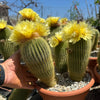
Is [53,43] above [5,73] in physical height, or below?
above

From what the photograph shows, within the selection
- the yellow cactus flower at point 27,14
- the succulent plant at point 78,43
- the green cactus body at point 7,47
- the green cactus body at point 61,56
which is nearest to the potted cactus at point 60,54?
the green cactus body at point 61,56

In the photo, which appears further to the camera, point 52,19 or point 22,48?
point 52,19

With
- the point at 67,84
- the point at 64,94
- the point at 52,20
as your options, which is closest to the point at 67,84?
the point at 67,84

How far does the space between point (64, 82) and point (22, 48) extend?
438 millimetres

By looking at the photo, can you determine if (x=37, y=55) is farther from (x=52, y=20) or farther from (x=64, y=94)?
(x=52, y=20)

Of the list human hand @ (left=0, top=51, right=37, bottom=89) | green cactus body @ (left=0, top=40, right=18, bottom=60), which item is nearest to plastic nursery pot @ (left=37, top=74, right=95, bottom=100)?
human hand @ (left=0, top=51, right=37, bottom=89)

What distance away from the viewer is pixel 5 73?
2.12 feet

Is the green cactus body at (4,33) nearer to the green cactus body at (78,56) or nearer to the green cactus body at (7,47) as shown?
the green cactus body at (7,47)

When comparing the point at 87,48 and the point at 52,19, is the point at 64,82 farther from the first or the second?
the point at 52,19

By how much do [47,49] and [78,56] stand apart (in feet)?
0.73

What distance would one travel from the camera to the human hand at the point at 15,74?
666 mm

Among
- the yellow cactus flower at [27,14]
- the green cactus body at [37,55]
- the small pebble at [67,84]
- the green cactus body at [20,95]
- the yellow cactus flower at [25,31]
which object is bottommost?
the green cactus body at [20,95]

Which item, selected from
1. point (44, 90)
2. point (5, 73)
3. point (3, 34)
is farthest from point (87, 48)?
point (3, 34)

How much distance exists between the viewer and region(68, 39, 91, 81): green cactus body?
726 mm
